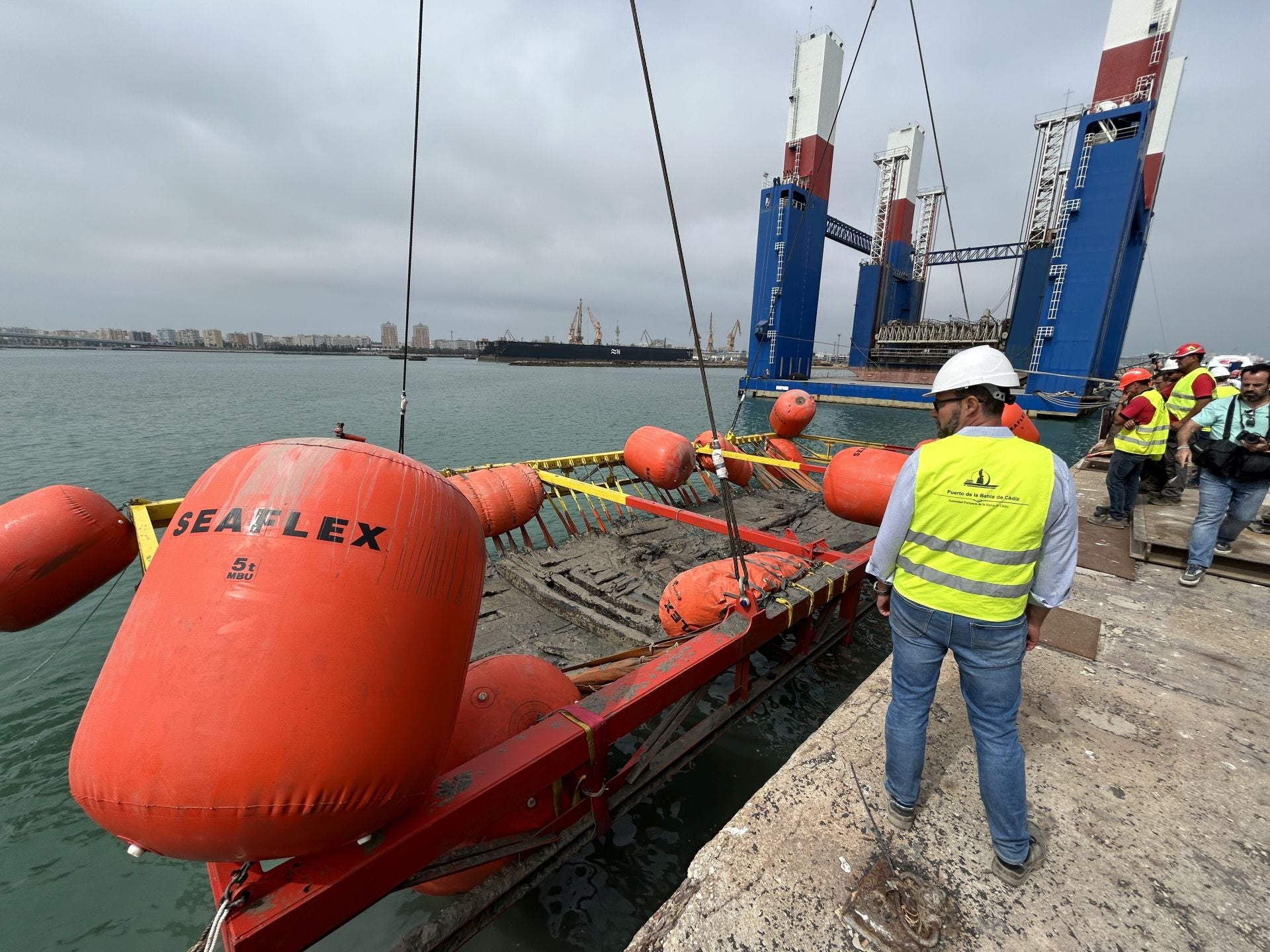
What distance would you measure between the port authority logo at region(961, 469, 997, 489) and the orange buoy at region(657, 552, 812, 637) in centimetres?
194

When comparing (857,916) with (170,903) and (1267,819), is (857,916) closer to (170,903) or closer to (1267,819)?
(1267,819)

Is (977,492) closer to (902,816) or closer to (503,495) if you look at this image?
(902,816)

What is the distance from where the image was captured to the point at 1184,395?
5.93 m

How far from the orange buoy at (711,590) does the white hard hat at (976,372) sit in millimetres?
1987

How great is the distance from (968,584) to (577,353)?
104063 millimetres

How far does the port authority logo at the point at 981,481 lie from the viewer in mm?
1929

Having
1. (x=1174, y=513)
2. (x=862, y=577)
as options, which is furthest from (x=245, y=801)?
→ (x=1174, y=513)

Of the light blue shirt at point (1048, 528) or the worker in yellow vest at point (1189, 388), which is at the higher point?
the worker in yellow vest at point (1189, 388)

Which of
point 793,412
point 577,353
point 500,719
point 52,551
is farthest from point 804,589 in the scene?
point 577,353

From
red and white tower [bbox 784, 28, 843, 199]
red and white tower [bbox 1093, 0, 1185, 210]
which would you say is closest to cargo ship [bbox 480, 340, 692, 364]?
red and white tower [bbox 784, 28, 843, 199]

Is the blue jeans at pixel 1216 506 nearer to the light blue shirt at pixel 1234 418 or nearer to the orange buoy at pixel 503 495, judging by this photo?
the light blue shirt at pixel 1234 418

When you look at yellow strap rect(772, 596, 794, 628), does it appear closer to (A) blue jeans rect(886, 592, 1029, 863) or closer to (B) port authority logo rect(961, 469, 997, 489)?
(A) blue jeans rect(886, 592, 1029, 863)

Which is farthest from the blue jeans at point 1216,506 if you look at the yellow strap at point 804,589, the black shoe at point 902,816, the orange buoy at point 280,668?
the orange buoy at point 280,668

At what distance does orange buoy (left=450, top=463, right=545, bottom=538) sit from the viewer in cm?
650
